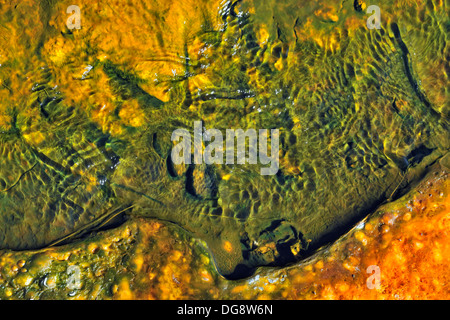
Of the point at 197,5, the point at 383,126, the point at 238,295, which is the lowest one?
the point at 238,295

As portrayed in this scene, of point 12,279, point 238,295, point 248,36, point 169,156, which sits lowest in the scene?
point 238,295

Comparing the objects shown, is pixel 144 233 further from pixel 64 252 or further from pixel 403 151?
pixel 403 151

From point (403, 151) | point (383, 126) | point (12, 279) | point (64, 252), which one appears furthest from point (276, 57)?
point (12, 279)

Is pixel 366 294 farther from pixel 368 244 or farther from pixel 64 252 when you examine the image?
pixel 64 252

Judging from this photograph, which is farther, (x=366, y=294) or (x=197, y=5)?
(x=197, y=5)

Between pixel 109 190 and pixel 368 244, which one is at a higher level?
pixel 109 190

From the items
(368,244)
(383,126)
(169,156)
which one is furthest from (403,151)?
(169,156)
